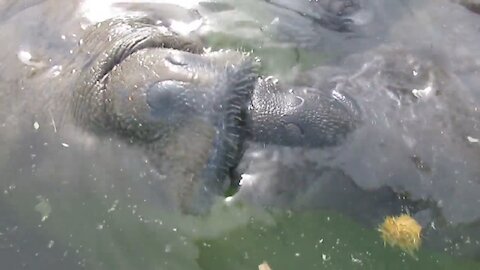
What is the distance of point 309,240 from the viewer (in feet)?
12.0

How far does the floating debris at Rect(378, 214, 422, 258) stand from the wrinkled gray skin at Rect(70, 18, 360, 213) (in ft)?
1.48

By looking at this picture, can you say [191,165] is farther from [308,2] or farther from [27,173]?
[308,2]

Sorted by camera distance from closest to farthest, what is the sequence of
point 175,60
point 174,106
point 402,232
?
1. point 174,106
2. point 175,60
3. point 402,232

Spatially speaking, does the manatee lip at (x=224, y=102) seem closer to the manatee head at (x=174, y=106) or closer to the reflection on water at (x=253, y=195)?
the manatee head at (x=174, y=106)

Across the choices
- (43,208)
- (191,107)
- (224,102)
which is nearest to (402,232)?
(224,102)

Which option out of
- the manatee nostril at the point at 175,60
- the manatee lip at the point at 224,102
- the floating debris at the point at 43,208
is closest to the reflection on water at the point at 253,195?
the floating debris at the point at 43,208

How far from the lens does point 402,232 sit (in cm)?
353

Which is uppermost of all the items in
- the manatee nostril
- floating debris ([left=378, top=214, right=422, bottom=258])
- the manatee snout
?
the manatee nostril

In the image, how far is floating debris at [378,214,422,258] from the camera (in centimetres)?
355

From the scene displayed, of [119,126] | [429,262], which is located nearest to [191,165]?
[119,126]

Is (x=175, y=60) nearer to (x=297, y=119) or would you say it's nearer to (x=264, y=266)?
(x=297, y=119)

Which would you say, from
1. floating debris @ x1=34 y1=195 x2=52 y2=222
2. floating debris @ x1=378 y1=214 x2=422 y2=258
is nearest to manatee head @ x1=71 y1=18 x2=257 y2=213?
floating debris @ x1=34 y1=195 x2=52 y2=222

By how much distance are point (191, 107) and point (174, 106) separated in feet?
0.23

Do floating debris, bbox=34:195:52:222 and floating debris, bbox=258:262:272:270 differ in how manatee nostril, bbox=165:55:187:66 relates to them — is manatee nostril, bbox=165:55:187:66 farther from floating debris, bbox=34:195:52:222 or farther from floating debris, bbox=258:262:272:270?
floating debris, bbox=258:262:272:270
